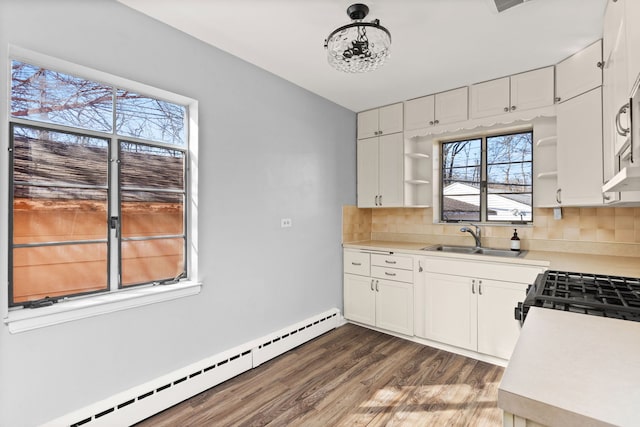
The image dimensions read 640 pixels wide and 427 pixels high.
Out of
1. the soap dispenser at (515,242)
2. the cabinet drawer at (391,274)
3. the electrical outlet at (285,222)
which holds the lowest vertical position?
the cabinet drawer at (391,274)

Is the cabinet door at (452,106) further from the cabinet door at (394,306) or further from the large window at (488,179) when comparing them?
the cabinet door at (394,306)

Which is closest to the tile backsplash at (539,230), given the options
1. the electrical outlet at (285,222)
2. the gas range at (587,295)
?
the electrical outlet at (285,222)

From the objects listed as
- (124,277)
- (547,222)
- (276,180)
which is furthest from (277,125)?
(547,222)

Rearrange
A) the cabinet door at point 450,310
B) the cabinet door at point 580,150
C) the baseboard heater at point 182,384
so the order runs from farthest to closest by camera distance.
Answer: the cabinet door at point 450,310 < the cabinet door at point 580,150 < the baseboard heater at point 182,384

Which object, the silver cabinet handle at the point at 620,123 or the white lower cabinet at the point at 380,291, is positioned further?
the white lower cabinet at the point at 380,291

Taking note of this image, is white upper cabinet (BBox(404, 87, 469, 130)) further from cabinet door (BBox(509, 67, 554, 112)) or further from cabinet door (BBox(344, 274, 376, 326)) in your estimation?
cabinet door (BBox(344, 274, 376, 326))

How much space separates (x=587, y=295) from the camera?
4.66 feet

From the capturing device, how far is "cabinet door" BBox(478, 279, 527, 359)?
255 centimetres

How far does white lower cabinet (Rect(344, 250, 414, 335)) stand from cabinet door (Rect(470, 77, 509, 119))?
1.55 metres

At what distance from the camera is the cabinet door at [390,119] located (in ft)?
11.3

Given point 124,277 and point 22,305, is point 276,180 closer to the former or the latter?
point 124,277

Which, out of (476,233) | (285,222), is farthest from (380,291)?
(285,222)

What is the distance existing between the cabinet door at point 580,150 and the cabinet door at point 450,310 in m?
1.06

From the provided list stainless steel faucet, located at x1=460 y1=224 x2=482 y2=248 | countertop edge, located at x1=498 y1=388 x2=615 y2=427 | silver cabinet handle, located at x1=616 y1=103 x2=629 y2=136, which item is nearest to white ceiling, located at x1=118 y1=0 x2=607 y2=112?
silver cabinet handle, located at x1=616 y1=103 x2=629 y2=136
